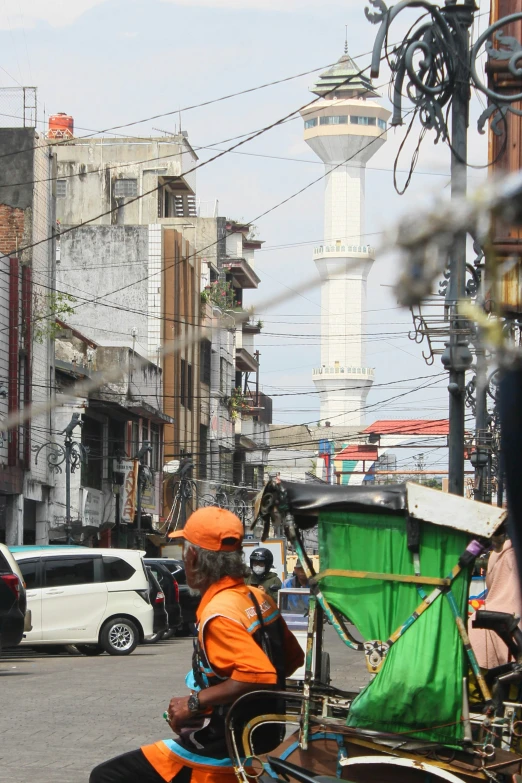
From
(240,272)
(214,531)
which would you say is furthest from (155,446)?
(214,531)

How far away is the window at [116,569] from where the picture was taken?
2253 centimetres

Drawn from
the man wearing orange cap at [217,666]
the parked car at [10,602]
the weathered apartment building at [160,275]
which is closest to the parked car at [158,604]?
the parked car at [10,602]

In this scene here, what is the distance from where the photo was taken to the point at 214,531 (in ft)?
16.4

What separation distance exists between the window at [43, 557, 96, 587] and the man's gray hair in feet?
57.2

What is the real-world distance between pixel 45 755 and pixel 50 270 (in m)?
29.5

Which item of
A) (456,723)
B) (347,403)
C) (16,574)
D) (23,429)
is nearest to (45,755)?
(456,723)

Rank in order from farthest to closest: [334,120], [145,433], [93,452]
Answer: [334,120], [145,433], [93,452]

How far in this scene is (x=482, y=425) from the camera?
2488 centimetres

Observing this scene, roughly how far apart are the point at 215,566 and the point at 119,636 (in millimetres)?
17941

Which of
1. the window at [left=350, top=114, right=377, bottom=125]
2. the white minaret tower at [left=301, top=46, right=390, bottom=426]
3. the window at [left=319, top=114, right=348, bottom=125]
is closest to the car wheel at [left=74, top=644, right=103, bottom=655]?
the white minaret tower at [left=301, top=46, right=390, bottom=426]

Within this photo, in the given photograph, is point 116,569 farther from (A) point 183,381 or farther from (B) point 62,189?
(B) point 62,189

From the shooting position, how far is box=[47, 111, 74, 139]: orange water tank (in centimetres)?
5603

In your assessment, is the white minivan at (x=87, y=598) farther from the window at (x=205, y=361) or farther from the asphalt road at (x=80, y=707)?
the window at (x=205, y=361)

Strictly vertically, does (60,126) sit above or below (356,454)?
above
